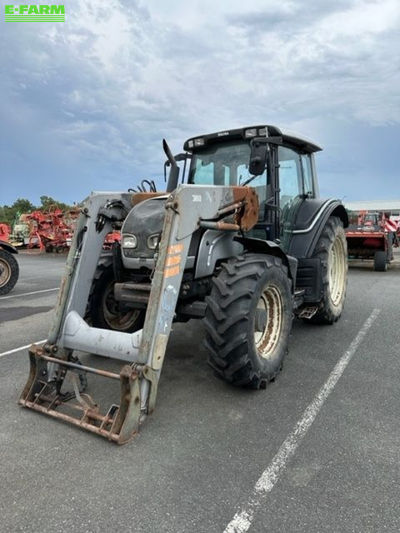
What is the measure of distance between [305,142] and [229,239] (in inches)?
82.6

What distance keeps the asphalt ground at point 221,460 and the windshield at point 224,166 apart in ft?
6.85

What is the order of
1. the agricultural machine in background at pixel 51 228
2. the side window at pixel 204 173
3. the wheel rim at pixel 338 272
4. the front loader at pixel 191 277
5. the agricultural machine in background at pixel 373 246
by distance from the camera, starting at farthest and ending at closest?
the agricultural machine in background at pixel 51 228 < the agricultural machine in background at pixel 373 246 < the wheel rim at pixel 338 272 < the side window at pixel 204 173 < the front loader at pixel 191 277

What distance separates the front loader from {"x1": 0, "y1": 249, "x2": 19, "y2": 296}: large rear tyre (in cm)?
565

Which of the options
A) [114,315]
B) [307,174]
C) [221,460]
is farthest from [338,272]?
[221,460]

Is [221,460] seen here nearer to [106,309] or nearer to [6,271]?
[106,309]

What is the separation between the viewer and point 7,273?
364 inches

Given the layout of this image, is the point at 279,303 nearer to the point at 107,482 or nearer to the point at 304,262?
the point at 304,262

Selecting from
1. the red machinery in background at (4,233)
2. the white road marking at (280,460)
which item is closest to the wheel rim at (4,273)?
the red machinery in background at (4,233)

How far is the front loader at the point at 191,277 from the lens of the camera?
3051 mm

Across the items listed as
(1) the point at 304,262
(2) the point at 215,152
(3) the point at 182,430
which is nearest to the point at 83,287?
(3) the point at 182,430

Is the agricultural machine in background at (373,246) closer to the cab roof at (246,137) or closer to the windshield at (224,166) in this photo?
the cab roof at (246,137)

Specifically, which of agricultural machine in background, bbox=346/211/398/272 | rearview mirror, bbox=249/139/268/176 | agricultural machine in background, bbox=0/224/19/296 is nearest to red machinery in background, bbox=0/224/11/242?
agricultural machine in background, bbox=0/224/19/296

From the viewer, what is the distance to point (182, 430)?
2.99 metres

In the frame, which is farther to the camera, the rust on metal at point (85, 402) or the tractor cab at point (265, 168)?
the tractor cab at point (265, 168)
